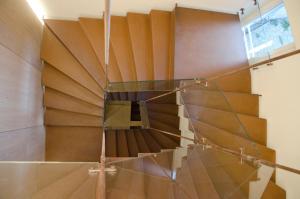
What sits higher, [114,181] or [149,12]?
[149,12]

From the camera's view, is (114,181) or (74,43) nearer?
(114,181)

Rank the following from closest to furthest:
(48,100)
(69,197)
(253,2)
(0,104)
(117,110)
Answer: (69,197) < (0,104) < (253,2) < (48,100) < (117,110)


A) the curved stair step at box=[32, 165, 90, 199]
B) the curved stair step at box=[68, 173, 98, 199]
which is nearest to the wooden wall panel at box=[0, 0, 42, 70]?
the curved stair step at box=[32, 165, 90, 199]

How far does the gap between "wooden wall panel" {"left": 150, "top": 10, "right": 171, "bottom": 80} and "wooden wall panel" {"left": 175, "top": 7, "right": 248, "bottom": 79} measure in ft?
0.58

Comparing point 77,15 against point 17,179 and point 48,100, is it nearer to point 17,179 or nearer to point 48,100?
point 48,100

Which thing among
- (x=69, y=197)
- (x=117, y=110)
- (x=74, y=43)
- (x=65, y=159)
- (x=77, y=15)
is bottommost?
(x=65, y=159)

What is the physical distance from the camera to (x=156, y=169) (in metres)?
1.82

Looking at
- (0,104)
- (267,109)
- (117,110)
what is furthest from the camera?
(117,110)

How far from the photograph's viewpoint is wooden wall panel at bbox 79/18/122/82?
12.2ft

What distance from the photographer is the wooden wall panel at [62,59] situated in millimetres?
3582

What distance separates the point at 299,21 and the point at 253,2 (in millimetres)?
1409

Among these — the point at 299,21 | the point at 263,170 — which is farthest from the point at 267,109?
the point at 263,170

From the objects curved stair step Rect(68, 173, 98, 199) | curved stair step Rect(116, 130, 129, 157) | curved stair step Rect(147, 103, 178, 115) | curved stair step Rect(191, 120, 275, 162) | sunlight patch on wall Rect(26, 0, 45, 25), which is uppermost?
sunlight patch on wall Rect(26, 0, 45, 25)

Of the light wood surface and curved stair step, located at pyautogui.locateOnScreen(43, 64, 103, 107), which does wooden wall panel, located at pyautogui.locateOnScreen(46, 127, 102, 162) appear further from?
curved stair step, located at pyautogui.locateOnScreen(43, 64, 103, 107)
